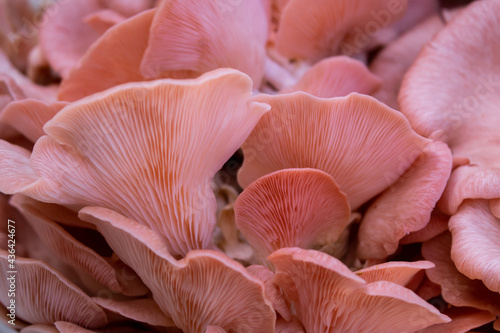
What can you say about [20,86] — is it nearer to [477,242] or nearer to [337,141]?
[337,141]

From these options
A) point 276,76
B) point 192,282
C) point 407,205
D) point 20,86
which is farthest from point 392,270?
point 20,86

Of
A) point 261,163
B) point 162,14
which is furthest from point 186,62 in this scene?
point 261,163

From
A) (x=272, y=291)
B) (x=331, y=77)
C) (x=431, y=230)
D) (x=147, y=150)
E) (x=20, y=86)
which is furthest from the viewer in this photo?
(x=20, y=86)

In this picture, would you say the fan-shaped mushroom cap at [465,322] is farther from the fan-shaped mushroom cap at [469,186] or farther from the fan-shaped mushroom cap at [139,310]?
the fan-shaped mushroom cap at [139,310]

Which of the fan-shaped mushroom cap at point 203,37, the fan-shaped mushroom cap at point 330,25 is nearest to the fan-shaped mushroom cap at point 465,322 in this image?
A: the fan-shaped mushroom cap at point 203,37

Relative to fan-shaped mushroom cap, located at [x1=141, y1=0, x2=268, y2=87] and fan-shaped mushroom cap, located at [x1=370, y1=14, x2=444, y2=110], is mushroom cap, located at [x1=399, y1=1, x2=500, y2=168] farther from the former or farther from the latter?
fan-shaped mushroom cap, located at [x1=141, y1=0, x2=268, y2=87]

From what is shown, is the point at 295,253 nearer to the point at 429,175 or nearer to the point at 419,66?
the point at 429,175

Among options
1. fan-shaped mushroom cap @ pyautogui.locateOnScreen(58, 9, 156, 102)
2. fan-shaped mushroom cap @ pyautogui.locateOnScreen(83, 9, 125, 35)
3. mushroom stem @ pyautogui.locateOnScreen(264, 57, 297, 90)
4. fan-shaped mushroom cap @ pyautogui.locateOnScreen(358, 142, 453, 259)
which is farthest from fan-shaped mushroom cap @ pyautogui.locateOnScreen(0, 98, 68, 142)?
fan-shaped mushroom cap @ pyautogui.locateOnScreen(358, 142, 453, 259)
